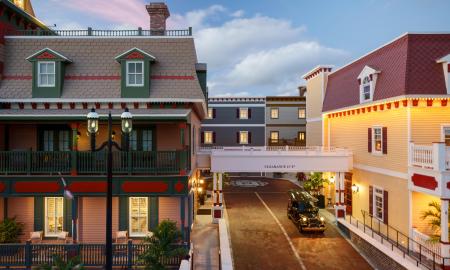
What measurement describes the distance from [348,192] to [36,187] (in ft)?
63.9

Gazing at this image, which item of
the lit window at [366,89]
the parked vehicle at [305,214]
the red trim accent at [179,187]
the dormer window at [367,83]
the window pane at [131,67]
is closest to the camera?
the red trim accent at [179,187]

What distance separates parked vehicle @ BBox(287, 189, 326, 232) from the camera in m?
Answer: 18.4

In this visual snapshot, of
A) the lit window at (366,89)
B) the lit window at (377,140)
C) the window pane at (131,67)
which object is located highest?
the window pane at (131,67)

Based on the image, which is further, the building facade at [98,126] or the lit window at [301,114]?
the lit window at [301,114]

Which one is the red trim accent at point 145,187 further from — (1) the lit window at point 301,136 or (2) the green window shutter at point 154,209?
(1) the lit window at point 301,136

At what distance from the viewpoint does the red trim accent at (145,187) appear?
1446cm

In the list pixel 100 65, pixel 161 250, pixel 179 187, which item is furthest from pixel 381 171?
pixel 100 65

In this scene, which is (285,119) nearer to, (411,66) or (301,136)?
(301,136)

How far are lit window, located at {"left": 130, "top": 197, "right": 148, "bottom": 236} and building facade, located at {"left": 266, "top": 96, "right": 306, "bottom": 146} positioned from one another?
27.0 m

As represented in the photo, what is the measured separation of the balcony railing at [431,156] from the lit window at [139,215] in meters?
13.6

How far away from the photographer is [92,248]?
13289 millimetres

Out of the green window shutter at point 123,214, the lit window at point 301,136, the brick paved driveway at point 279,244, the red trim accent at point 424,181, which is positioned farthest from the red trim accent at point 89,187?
the lit window at point 301,136

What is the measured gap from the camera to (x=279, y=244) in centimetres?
1697

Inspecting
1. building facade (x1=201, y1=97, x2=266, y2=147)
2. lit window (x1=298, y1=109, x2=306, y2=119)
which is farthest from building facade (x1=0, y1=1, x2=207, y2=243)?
lit window (x1=298, y1=109, x2=306, y2=119)
